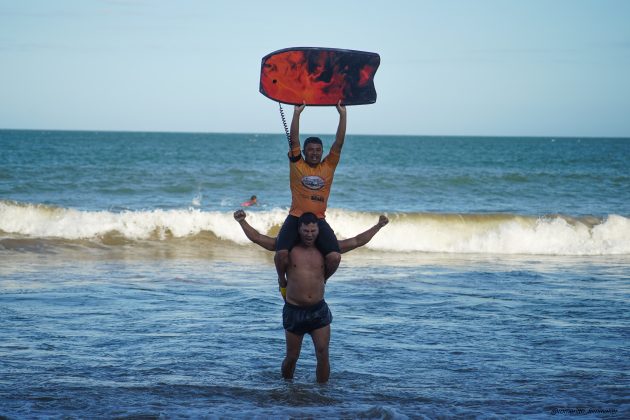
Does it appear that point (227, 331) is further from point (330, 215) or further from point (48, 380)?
point (330, 215)

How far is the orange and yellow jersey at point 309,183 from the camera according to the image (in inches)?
285

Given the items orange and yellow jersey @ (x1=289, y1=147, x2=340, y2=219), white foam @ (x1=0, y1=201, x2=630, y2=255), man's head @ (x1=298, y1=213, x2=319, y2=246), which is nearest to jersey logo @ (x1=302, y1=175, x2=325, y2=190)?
orange and yellow jersey @ (x1=289, y1=147, x2=340, y2=219)

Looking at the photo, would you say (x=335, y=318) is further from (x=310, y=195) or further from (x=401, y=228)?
(x=401, y=228)

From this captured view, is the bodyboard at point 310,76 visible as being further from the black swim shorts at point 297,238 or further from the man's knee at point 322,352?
the man's knee at point 322,352

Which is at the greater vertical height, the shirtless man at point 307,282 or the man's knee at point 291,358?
the shirtless man at point 307,282

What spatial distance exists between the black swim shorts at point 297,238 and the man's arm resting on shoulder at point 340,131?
72 centimetres

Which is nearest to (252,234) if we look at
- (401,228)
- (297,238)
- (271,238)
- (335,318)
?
(271,238)

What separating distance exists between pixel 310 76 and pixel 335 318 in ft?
12.5

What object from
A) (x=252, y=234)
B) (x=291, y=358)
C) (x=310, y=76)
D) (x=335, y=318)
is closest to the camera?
(x=252, y=234)

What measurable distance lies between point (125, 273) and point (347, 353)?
6604mm

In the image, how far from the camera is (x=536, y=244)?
65.0 ft

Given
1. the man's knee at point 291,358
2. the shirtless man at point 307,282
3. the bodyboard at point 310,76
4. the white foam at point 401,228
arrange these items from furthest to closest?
the white foam at point 401,228 → the bodyboard at point 310,76 → the man's knee at point 291,358 → the shirtless man at point 307,282

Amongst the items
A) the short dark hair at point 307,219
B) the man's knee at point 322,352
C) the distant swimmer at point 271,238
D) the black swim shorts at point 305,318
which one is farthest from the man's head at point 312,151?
the man's knee at point 322,352

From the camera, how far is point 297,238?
723cm
